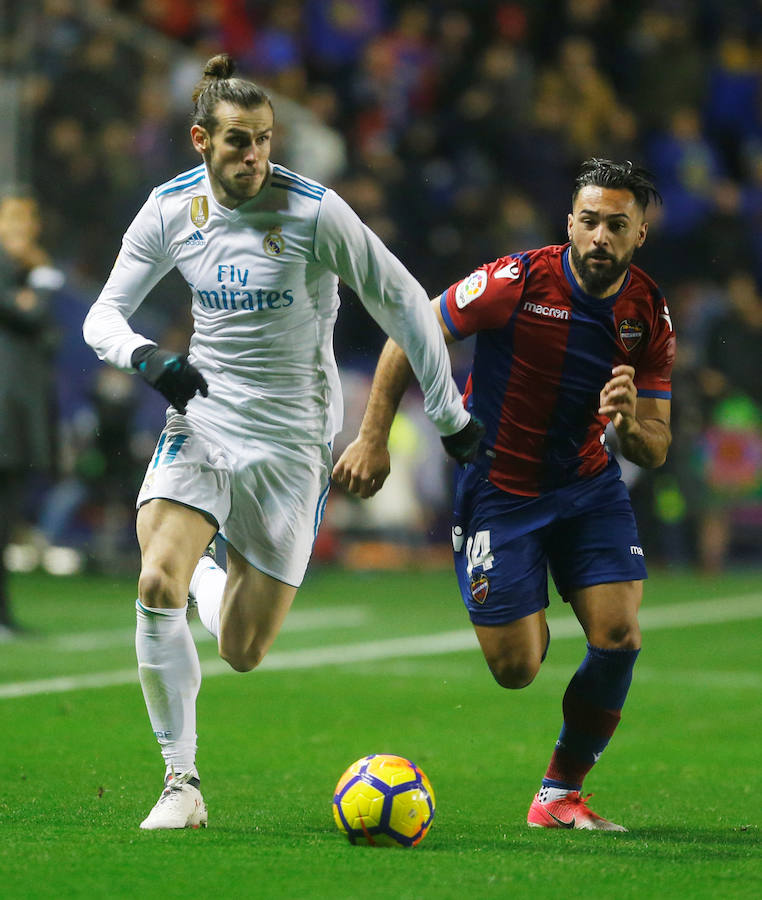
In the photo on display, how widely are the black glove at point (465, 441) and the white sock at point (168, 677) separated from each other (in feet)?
3.31

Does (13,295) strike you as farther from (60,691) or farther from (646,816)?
(646,816)

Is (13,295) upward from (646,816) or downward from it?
upward

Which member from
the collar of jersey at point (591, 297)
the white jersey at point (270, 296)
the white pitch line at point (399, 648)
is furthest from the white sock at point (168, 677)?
the white pitch line at point (399, 648)

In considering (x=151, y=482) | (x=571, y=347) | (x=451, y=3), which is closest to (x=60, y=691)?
(x=151, y=482)

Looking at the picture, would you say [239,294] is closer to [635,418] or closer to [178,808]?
[635,418]

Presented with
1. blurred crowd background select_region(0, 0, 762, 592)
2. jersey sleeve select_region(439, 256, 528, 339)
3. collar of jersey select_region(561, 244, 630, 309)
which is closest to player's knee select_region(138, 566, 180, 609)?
jersey sleeve select_region(439, 256, 528, 339)

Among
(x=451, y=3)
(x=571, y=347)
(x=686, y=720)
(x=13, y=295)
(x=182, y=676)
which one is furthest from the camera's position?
(x=451, y=3)

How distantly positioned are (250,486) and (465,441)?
2.50ft

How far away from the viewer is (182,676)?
201 inches

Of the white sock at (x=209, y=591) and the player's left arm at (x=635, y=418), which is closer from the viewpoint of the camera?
the player's left arm at (x=635, y=418)

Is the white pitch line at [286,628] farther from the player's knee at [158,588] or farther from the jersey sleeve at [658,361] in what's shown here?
the jersey sleeve at [658,361]

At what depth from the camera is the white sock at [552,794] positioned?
544 centimetres

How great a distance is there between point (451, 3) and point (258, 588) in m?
12.6

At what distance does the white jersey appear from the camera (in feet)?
16.9
